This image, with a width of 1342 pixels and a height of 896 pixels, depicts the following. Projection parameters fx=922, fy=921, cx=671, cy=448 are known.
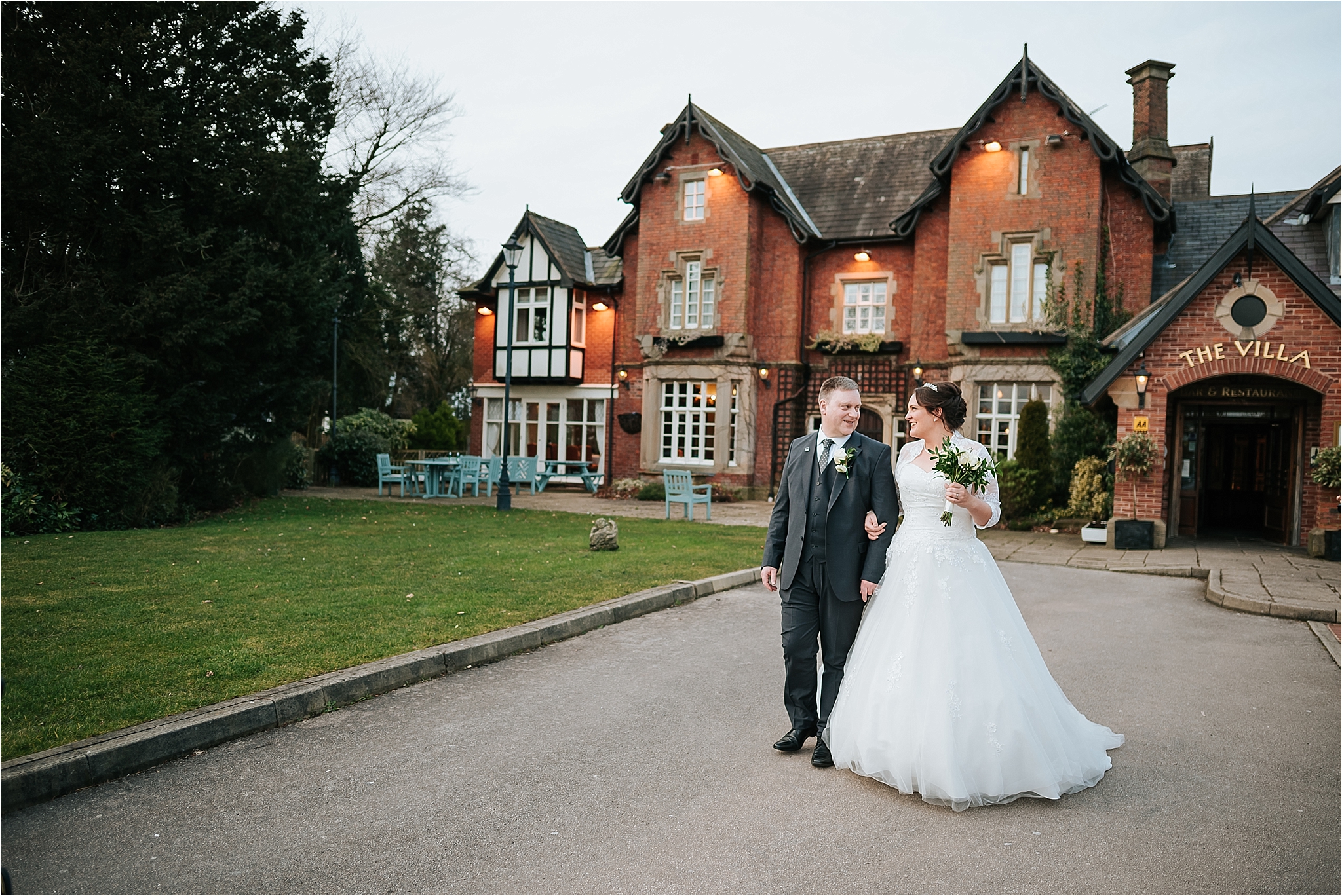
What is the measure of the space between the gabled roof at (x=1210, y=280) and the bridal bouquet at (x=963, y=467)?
37.6ft

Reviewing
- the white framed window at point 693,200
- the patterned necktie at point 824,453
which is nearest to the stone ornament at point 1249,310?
the patterned necktie at point 824,453

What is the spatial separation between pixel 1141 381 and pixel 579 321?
1651 cm

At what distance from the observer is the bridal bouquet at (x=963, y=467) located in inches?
174

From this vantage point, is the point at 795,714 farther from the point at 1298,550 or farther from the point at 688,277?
the point at 688,277

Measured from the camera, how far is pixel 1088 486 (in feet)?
58.3

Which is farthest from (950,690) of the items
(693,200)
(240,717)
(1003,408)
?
(693,200)

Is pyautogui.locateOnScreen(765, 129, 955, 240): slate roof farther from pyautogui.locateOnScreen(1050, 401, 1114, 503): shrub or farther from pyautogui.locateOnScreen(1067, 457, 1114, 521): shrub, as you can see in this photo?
pyautogui.locateOnScreen(1067, 457, 1114, 521): shrub

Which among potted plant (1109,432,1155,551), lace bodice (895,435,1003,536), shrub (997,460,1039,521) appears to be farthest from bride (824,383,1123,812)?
shrub (997,460,1039,521)

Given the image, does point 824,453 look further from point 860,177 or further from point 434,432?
point 434,432

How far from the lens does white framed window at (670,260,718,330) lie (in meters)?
24.6

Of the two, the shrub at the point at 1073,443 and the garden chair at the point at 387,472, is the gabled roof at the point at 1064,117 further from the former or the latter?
the garden chair at the point at 387,472

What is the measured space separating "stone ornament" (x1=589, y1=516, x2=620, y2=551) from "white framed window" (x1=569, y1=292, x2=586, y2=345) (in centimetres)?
1554

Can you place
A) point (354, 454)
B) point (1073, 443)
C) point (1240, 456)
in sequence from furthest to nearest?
point (354, 454)
point (1240, 456)
point (1073, 443)

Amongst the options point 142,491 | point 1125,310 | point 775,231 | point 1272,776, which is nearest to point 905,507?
point 1272,776
